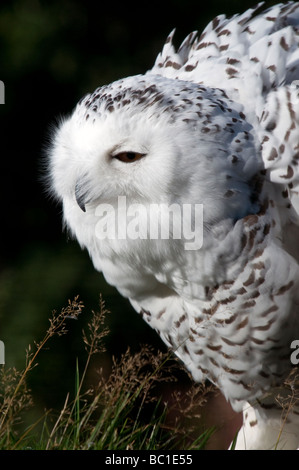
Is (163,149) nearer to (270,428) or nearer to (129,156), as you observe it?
(129,156)

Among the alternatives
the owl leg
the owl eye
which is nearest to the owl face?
the owl eye

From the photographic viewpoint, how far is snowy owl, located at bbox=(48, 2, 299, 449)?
222cm

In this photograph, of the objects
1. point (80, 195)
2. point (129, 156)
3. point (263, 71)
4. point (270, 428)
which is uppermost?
point (263, 71)

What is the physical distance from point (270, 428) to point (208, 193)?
1.01 m

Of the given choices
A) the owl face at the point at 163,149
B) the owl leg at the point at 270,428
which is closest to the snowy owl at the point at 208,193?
the owl face at the point at 163,149

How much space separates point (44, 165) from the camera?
8.55 feet

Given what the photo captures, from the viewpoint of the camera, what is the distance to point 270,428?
2818mm

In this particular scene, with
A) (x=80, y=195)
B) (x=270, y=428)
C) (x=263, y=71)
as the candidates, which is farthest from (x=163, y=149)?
(x=270, y=428)

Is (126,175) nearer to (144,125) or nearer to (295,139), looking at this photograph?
(144,125)

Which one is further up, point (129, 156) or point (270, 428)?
point (129, 156)

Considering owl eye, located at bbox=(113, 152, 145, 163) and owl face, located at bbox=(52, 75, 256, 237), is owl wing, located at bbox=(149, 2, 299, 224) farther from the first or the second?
owl eye, located at bbox=(113, 152, 145, 163)

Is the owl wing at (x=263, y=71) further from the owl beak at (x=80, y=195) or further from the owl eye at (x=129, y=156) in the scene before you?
the owl beak at (x=80, y=195)

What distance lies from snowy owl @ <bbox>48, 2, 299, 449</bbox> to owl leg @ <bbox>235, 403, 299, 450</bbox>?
27 centimetres

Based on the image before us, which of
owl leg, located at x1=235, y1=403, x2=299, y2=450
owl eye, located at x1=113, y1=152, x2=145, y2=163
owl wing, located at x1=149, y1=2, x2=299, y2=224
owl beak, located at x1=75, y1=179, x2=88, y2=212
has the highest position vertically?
owl wing, located at x1=149, y1=2, x2=299, y2=224
